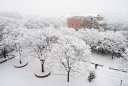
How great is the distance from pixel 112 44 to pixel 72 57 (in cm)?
1407

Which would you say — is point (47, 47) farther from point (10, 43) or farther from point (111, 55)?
point (111, 55)

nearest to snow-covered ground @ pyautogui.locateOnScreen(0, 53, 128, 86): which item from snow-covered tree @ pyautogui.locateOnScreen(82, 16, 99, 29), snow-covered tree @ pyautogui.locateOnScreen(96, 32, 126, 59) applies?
snow-covered tree @ pyautogui.locateOnScreen(96, 32, 126, 59)

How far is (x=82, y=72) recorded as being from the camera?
12773mm

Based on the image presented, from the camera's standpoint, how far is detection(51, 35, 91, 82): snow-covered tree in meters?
12.5

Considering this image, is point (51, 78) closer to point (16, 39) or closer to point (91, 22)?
point (16, 39)

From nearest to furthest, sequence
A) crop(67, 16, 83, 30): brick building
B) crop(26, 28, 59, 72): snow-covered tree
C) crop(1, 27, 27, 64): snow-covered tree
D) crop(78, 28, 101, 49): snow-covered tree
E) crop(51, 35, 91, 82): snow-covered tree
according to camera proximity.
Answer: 1. crop(51, 35, 91, 82): snow-covered tree
2. crop(26, 28, 59, 72): snow-covered tree
3. crop(1, 27, 27, 64): snow-covered tree
4. crop(78, 28, 101, 49): snow-covered tree
5. crop(67, 16, 83, 30): brick building

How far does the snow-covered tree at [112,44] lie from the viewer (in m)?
22.0

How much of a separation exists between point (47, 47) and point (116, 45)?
1611cm

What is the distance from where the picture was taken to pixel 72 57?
1253 cm

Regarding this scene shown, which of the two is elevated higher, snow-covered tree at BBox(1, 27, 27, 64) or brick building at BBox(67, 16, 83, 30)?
brick building at BBox(67, 16, 83, 30)

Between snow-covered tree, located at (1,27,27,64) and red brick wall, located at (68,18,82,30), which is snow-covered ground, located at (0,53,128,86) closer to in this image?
snow-covered tree, located at (1,27,27,64)

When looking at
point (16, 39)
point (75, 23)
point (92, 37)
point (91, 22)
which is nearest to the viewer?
point (16, 39)

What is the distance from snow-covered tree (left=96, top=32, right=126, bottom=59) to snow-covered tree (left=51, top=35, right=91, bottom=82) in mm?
11305

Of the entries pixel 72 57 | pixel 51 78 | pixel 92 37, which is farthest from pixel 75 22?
pixel 72 57
